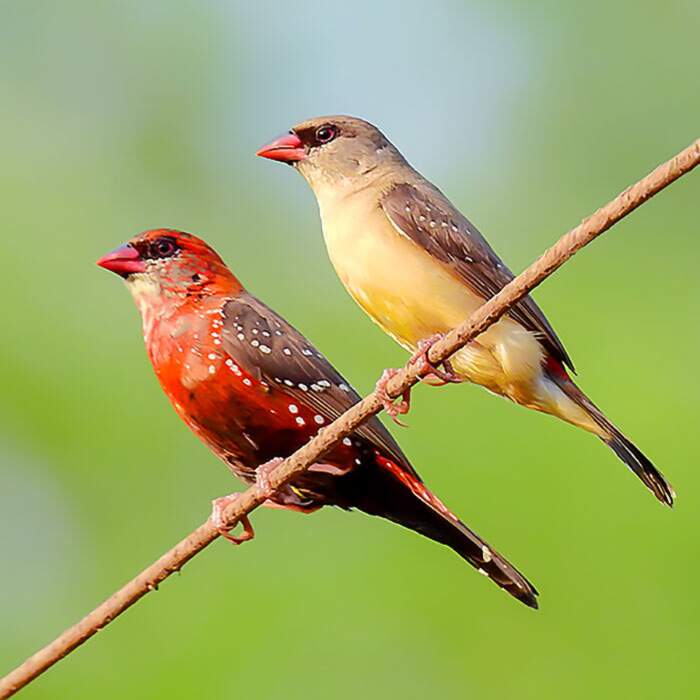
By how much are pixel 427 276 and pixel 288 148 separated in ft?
2.20

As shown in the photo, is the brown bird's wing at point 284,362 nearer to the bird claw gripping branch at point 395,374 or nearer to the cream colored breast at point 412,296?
the cream colored breast at point 412,296

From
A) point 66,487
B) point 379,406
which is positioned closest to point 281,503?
point 379,406

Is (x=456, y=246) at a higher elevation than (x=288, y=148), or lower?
lower

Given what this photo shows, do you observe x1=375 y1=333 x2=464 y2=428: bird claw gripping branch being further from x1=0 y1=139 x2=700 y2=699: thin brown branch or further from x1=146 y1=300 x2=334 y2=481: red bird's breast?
x1=146 y1=300 x2=334 y2=481: red bird's breast

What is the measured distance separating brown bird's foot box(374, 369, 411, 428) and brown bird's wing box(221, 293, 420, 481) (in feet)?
2.35

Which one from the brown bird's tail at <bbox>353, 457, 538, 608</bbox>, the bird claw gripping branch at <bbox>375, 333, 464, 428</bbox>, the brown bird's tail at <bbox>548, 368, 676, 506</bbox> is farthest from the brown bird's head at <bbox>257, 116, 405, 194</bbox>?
the bird claw gripping branch at <bbox>375, 333, 464, 428</bbox>

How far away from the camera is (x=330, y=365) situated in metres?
4.33

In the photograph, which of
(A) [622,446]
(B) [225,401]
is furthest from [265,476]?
(A) [622,446]

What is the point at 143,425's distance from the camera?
8.01m

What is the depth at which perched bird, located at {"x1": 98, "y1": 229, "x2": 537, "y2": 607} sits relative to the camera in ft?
13.4

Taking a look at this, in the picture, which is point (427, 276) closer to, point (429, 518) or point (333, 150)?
point (333, 150)

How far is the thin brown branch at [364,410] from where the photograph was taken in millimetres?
2547

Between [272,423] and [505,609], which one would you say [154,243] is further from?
[505,609]

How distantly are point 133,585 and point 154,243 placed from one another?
54.7 inches
